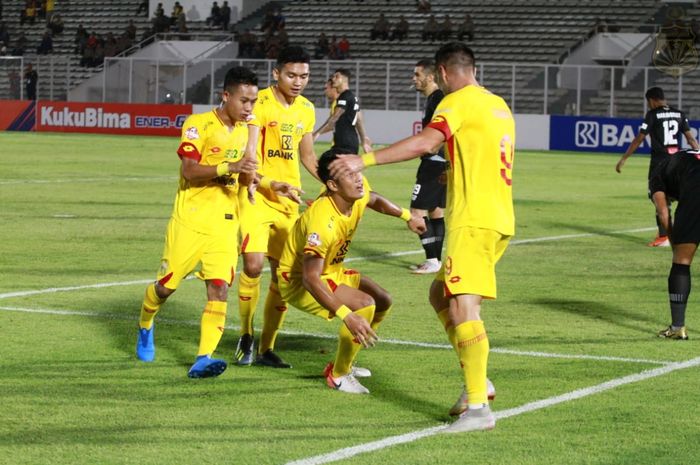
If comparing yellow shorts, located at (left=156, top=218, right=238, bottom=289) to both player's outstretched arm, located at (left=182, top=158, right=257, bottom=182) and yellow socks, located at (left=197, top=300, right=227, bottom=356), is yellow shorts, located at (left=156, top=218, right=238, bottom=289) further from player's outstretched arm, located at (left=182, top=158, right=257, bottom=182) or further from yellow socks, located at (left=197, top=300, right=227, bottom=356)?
player's outstretched arm, located at (left=182, top=158, right=257, bottom=182)

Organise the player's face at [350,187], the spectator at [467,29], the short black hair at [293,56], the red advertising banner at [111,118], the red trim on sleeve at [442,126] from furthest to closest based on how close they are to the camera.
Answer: the spectator at [467,29] → the red advertising banner at [111,118] → the short black hair at [293,56] → the player's face at [350,187] → the red trim on sleeve at [442,126]

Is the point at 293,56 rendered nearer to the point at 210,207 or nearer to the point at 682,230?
the point at 210,207

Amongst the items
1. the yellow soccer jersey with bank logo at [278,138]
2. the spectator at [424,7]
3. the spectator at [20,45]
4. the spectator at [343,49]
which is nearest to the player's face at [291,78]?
the yellow soccer jersey with bank logo at [278,138]

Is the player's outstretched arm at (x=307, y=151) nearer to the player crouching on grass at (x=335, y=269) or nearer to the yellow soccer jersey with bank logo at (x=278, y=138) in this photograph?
the yellow soccer jersey with bank logo at (x=278, y=138)

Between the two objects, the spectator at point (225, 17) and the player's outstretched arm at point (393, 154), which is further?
the spectator at point (225, 17)

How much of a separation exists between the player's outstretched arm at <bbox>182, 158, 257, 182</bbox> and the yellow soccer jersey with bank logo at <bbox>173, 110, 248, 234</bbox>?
13 centimetres

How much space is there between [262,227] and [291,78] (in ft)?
4.01

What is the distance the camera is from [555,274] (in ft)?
48.6

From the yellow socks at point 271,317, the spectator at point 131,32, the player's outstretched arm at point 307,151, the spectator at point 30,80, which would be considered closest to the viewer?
the yellow socks at point 271,317

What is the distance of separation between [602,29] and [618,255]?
109ft

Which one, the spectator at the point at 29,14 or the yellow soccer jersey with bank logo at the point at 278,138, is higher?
the spectator at the point at 29,14

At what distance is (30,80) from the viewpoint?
166ft

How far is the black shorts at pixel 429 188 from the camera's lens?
51.0 ft

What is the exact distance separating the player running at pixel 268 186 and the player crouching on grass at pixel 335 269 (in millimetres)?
613
